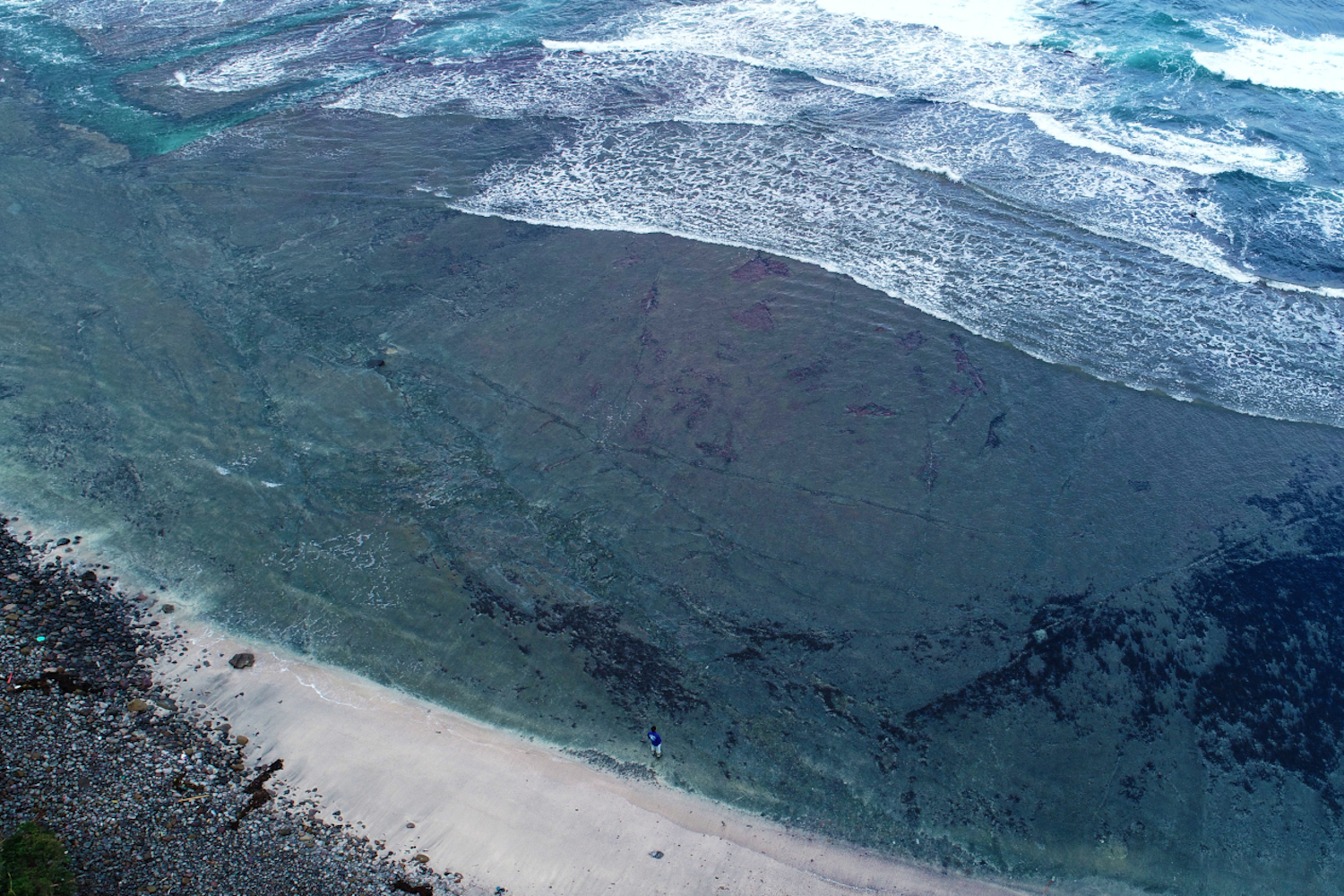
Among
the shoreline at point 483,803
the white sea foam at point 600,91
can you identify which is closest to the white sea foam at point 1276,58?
the white sea foam at point 600,91

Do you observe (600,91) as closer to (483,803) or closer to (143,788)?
(483,803)

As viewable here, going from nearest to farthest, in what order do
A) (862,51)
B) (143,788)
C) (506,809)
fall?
(143,788) → (506,809) → (862,51)

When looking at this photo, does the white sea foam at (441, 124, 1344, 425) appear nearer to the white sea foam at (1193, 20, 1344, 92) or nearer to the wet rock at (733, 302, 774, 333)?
the wet rock at (733, 302, 774, 333)

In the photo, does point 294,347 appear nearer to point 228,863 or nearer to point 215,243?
point 215,243

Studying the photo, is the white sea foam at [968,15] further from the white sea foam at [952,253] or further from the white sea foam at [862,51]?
the white sea foam at [952,253]

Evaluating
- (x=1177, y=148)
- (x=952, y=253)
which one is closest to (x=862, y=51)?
(x=1177, y=148)

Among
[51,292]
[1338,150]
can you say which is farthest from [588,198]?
[1338,150]
